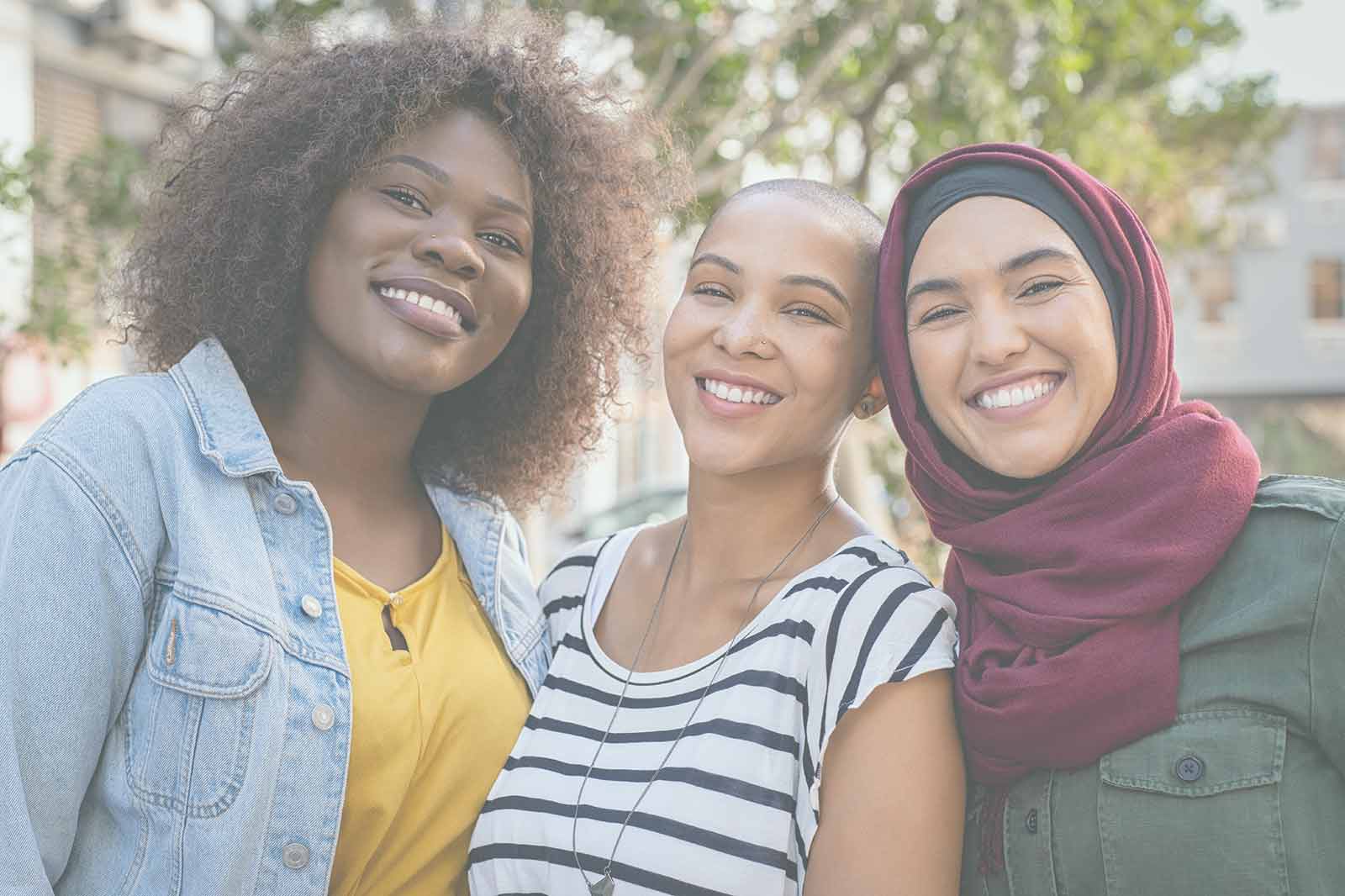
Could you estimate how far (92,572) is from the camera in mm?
2188

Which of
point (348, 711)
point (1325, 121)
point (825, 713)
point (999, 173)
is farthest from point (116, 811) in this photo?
point (1325, 121)

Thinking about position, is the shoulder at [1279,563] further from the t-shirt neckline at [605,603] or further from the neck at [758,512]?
the neck at [758,512]

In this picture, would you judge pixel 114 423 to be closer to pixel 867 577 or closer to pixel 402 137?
pixel 402 137

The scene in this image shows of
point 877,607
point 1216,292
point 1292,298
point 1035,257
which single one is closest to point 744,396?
point 877,607

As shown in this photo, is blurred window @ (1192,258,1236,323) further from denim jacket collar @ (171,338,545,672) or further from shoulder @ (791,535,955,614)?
shoulder @ (791,535,955,614)

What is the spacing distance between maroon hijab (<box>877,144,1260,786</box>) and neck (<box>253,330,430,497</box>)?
1.26 m

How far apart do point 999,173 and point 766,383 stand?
0.62 m

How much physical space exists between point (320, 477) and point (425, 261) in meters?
0.53

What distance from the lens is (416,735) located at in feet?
8.30

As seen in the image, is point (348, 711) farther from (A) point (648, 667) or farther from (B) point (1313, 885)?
(B) point (1313, 885)

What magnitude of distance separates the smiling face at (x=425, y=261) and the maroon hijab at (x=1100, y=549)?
3.34 ft

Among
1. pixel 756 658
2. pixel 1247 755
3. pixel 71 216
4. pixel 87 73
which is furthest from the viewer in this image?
pixel 87 73

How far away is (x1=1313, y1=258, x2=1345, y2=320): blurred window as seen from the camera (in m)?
30.0

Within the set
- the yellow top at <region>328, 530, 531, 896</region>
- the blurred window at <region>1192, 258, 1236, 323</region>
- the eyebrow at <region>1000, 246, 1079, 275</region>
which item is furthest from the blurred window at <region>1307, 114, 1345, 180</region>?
the yellow top at <region>328, 530, 531, 896</region>
